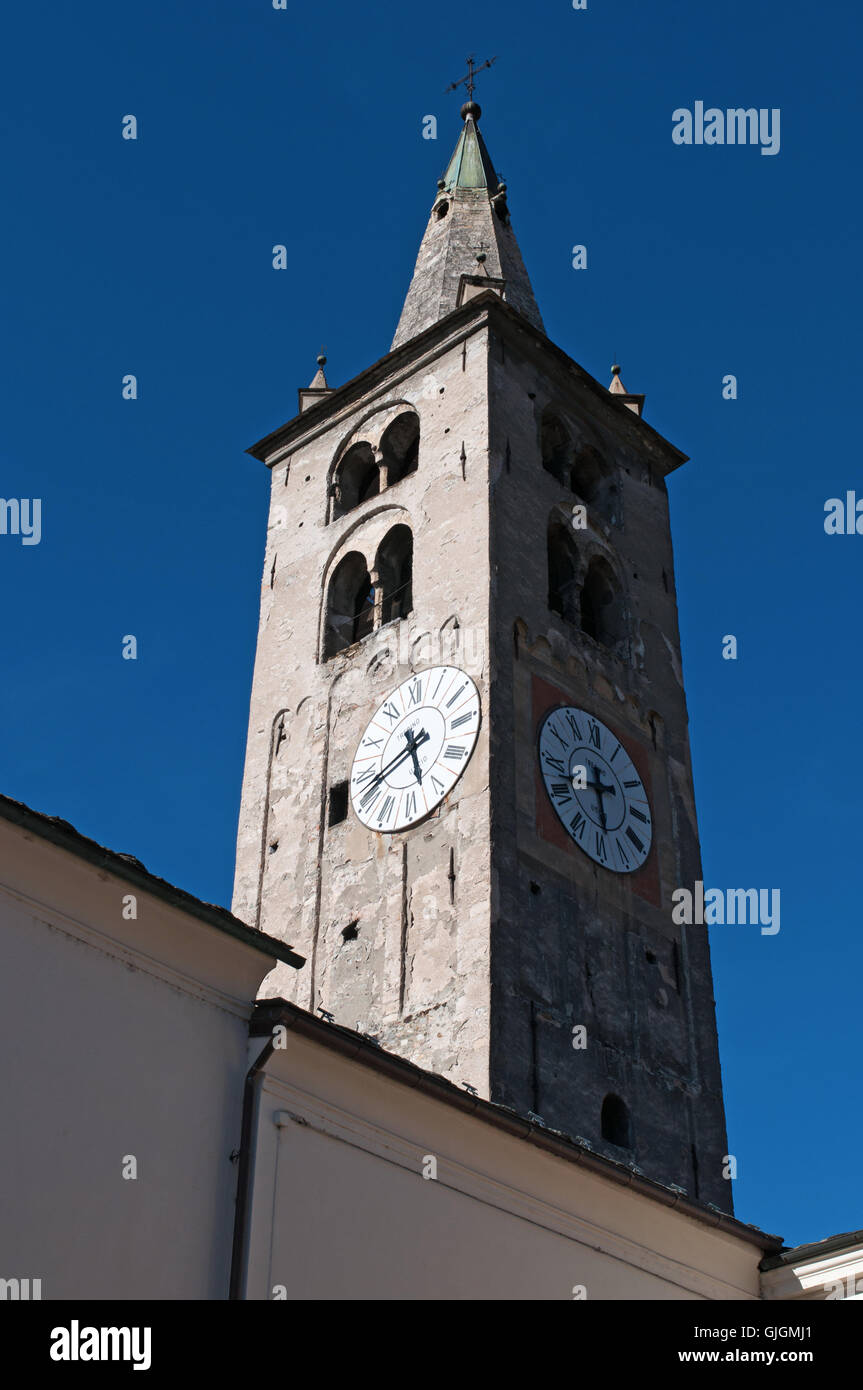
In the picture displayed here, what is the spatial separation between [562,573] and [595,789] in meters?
4.35

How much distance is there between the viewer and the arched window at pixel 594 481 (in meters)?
28.5

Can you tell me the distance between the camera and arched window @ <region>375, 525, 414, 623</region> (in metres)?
26.0

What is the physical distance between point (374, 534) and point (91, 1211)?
1795 centimetres

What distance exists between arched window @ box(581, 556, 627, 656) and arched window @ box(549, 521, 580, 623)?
541 millimetres

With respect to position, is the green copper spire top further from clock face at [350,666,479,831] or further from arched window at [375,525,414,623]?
clock face at [350,666,479,831]

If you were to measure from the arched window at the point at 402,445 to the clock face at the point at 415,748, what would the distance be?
5136mm

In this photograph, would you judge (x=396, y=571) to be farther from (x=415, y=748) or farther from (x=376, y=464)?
(x=415, y=748)

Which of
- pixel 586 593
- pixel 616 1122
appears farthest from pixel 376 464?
pixel 616 1122

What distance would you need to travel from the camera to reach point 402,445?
2825 cm

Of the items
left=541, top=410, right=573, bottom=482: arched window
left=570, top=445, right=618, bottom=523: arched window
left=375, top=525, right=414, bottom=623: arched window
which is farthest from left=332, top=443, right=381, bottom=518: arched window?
left=570, top=445, right=618, bottom=523: arched window

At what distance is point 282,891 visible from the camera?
24250 millimetres

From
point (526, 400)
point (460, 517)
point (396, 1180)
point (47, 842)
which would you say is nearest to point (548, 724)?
point (460, 517)
